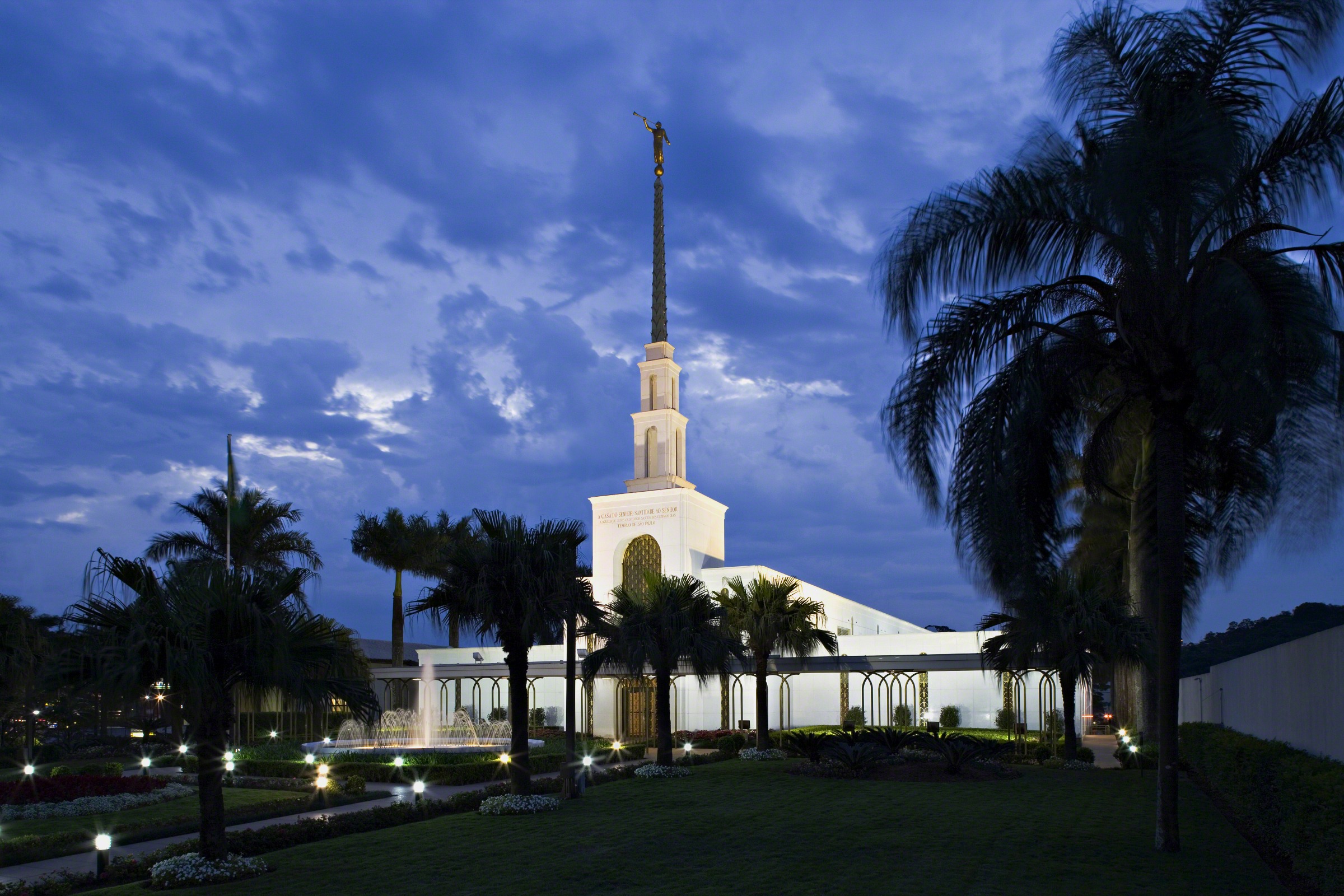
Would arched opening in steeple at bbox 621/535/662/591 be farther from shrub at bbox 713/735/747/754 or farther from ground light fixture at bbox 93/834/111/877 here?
ground light fixture at bbox 93/834/111/877

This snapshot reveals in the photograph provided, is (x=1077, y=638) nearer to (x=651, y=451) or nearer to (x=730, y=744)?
(x=730, y=744)

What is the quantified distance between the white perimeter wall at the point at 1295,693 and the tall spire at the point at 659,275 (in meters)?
33.0

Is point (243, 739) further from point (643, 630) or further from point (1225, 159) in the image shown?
point (1225, 159)

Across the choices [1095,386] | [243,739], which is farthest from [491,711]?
[1095,386]

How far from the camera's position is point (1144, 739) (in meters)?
26.1

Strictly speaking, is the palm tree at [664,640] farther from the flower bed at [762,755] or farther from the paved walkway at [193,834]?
the paved walkway at [193,834]

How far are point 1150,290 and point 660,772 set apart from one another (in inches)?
705

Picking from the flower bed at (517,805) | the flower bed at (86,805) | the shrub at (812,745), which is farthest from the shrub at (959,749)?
the flower bed at (86,805)

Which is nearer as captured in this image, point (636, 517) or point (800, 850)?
point (800, 850)

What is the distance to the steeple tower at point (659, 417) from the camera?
1999 inches

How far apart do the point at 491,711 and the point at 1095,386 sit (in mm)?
37732

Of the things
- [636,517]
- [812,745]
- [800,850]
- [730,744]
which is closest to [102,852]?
[800,850]

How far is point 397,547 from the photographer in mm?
50312

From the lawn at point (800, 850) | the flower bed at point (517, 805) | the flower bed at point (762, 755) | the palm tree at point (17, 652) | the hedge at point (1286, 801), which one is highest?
the palm tree at point (17, 652)
